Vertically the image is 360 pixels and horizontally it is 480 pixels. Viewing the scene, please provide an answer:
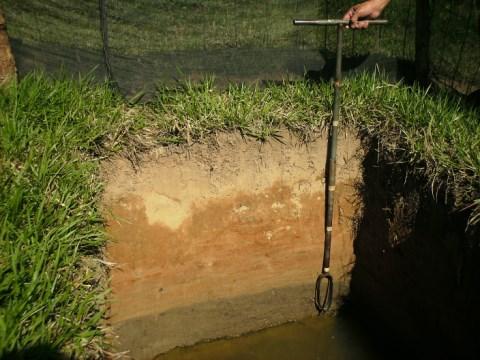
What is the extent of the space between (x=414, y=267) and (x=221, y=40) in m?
2.00

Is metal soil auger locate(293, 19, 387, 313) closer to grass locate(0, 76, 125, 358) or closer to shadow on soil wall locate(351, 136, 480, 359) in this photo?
shadow on soil wall locate(351, 136, 480, 359)

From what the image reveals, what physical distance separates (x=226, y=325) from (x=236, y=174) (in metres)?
1.07

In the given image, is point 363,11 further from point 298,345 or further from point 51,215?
point 298,345

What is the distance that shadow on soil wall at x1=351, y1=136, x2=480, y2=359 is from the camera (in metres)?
2.23

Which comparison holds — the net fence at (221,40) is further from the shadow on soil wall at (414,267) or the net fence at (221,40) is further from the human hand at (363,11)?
the shadow on soil wall at (414,267)

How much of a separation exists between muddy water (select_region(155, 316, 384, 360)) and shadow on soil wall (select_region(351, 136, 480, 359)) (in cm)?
16

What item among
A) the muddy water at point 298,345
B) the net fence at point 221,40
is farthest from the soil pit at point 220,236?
the net fence at point 221,40

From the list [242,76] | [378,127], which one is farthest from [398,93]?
[242,76]

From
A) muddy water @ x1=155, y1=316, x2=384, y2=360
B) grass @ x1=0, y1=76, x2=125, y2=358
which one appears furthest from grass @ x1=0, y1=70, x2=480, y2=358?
muddy water @ x1=155, y1=316, x2=384, y2=360

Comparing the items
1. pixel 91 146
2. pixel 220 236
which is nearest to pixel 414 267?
pixel 220 236

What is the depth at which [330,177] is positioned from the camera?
2848mm

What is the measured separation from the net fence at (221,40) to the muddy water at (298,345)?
5.96 feet

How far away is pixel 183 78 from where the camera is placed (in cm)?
309

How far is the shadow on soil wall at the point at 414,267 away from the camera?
2230 millimetres
